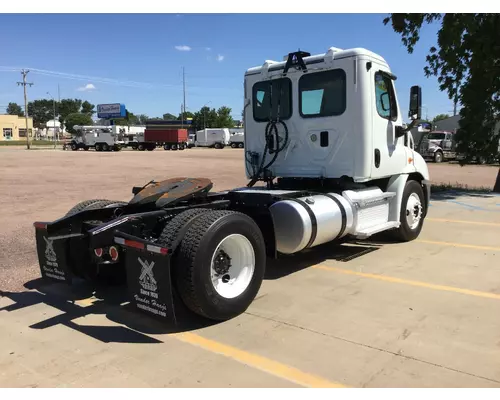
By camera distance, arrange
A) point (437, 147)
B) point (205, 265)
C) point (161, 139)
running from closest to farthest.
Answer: point (205, 265)
point (437, 147)
point (161, 139)

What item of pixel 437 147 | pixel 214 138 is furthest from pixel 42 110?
pixel 437 147

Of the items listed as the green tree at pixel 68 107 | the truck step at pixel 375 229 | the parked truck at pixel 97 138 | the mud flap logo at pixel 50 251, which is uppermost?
the green tree at pixel 68 107

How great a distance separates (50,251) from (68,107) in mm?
163930

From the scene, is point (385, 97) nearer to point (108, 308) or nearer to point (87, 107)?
point (108, 308)

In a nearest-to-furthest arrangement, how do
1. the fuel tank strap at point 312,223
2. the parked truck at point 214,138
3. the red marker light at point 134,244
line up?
1. the red marker light at point 134,244
2. the fuel tank strap at point 312,223
3. the parked truck at point 214,138

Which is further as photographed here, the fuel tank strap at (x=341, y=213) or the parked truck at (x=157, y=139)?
the parked truck at (x=157, y=139)

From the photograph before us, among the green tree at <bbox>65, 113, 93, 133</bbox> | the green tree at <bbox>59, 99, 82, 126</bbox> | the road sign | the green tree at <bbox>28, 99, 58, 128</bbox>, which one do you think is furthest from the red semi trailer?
the green tree at <bbox>28, 99, 58, 128</bbox>

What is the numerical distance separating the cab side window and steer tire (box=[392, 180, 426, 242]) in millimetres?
1244

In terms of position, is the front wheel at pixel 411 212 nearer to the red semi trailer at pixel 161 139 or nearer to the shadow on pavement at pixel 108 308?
the shadow on pavement at pixel 108 308

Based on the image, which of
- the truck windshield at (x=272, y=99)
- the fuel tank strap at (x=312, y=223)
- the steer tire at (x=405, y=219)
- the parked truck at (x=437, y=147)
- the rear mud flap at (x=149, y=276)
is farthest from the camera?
the parked truck at (x=437, y=147)

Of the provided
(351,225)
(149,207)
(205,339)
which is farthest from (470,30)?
(205,339)

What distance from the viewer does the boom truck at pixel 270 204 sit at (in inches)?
160

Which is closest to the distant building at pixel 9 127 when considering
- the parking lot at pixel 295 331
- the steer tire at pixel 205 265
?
the parking lot at pixel 295 331

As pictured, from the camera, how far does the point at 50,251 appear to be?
185 inches
